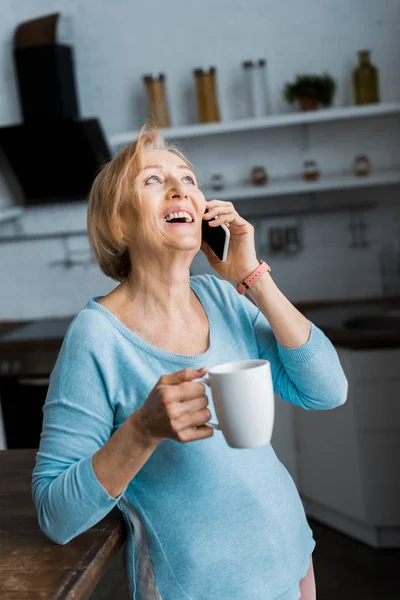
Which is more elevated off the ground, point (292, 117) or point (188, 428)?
point (292, 117)

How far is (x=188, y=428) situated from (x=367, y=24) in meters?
3.09

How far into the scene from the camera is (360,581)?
2846 millimetres

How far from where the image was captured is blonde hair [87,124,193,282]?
1217 mm

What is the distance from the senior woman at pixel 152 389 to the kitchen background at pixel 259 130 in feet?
7.02

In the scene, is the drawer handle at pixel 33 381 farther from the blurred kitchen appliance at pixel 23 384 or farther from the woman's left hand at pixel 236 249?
the woman's left hand at pixel 236 249

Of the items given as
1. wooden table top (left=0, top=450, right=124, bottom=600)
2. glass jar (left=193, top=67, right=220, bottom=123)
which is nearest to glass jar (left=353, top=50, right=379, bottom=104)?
glass jar (left=193, top=67, right=220, bottom=123)

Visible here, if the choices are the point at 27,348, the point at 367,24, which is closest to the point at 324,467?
the point at 27,348

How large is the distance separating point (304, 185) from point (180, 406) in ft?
9.03

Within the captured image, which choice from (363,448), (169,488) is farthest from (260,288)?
(363,448)

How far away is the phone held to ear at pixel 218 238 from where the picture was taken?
1275mm

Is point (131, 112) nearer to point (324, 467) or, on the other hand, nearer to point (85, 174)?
point (85, 174)

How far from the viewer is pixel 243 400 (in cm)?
96

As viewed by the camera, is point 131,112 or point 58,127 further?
point 131,112

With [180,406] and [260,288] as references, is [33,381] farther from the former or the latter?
[180,406]
